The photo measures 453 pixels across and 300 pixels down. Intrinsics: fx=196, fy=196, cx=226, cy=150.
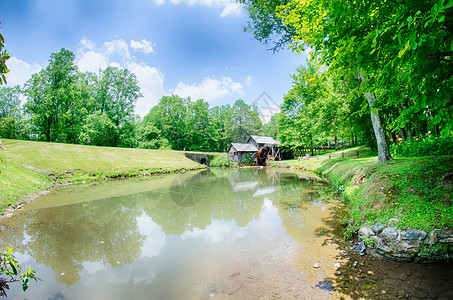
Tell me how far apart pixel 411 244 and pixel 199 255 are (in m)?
4.57

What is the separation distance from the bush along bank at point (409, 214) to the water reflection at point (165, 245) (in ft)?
4.24

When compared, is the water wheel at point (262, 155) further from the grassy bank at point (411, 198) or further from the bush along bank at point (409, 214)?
the bush along bank at point (409, 214)

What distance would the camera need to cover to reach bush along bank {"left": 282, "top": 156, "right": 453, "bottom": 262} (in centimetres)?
391

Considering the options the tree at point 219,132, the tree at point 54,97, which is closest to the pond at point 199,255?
the tree at point 54,97

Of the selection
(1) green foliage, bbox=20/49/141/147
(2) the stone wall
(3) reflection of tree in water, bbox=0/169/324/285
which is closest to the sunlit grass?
(2) the stone wall

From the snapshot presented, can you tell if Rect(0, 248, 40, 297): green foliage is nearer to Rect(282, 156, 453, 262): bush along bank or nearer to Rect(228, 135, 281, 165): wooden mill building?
Rect(282, 156, 453, 262): bush along bank

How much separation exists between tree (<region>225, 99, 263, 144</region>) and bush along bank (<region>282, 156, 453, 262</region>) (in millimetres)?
50450

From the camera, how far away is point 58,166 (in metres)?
16.5

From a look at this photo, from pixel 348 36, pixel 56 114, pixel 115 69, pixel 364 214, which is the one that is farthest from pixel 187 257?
pixel 115 69

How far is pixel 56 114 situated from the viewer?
28016 millimetres

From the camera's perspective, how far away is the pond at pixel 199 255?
3.55 meters

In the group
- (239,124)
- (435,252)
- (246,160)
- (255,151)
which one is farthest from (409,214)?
(239,124)

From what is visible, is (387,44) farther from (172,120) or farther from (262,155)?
(172,120)

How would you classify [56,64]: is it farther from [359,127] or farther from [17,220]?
[359,127]
